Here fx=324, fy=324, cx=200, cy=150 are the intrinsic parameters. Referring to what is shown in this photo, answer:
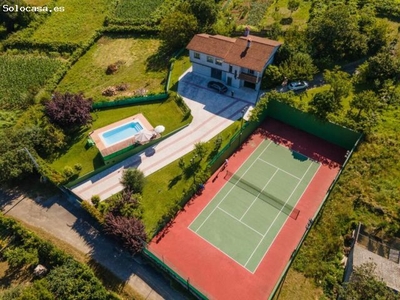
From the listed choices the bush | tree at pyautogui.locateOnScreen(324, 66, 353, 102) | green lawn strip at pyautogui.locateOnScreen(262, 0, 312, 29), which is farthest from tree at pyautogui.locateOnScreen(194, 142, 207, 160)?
green lawn strip at pyautogui.locateOnScreen(262, 0, 312, 29)

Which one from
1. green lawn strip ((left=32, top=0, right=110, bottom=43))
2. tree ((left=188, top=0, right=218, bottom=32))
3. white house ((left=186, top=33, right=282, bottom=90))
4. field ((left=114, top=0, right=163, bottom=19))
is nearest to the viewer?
white house ((left=186, top=33, right=282, bottom=90))

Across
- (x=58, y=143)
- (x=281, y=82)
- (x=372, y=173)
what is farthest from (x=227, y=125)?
(x=58, y=143)

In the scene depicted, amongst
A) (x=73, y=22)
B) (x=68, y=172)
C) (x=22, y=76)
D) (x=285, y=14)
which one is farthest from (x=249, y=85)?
(x=73, y=22)

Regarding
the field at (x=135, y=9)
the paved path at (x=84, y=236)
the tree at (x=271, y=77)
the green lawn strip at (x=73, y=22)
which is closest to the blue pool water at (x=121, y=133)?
the paved path at (x=84, y=236)

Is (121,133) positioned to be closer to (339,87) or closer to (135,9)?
(339,87)

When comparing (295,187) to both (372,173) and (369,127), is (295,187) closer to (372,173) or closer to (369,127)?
(372,173)

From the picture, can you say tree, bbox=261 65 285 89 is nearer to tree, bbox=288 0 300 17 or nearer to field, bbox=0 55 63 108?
tree, bbox=288 0 300 17

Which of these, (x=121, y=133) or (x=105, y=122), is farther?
(x=105, y=122)
